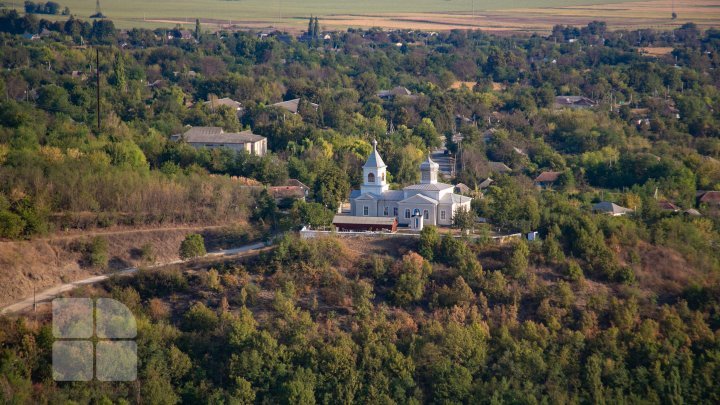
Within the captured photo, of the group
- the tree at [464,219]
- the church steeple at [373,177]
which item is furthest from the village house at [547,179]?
the tree at [464,219]

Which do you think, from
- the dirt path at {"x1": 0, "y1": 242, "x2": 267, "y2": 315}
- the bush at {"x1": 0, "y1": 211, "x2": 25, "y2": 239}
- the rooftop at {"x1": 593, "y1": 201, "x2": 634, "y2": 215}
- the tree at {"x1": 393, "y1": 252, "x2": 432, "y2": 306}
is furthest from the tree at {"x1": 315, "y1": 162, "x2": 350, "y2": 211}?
the bush at {"x1": 0, "y1": 211, "x2": 25, "y2": 239}

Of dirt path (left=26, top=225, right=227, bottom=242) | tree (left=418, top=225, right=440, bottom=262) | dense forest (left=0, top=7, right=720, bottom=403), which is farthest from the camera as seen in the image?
dirt path (left=26, top=225, right=227, bottom=242)

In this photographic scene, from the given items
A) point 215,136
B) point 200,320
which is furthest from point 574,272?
point 215,136

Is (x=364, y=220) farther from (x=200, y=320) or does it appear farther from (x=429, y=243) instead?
(x=200, y=320)

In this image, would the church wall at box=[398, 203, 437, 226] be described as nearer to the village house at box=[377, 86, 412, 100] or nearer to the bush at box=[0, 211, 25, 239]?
the bush at box=[0, 211, 25, 239]

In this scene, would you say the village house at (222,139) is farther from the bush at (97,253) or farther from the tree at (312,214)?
the bush at (97,253)

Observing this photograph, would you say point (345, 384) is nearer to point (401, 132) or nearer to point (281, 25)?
point (401, 132)
